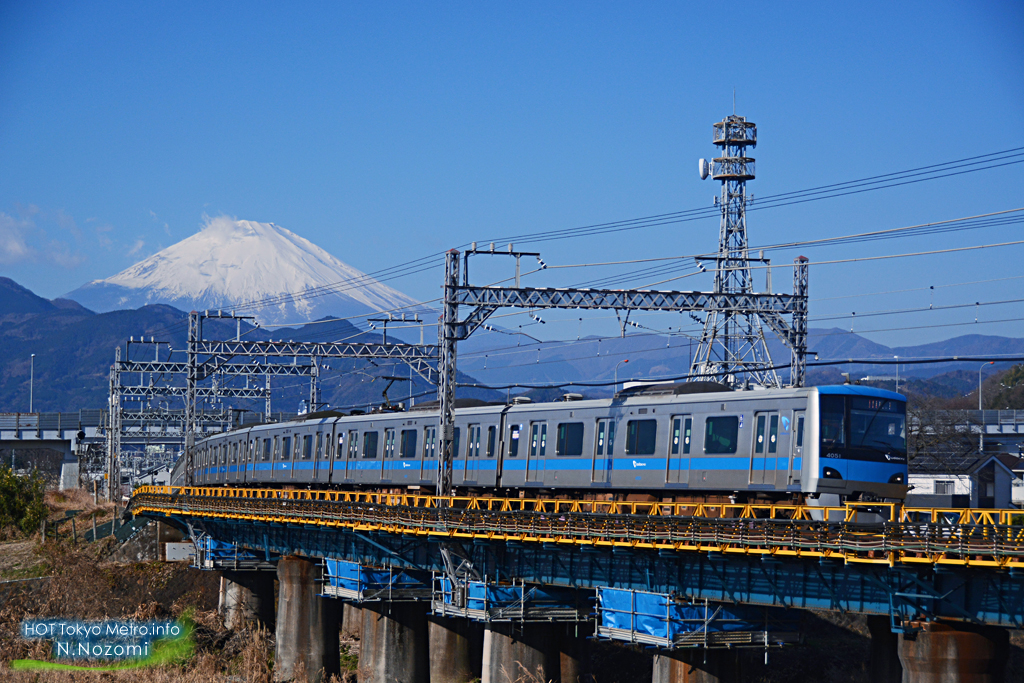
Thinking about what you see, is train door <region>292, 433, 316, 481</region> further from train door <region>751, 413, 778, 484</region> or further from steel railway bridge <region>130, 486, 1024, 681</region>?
train door <region>751, 413, 778, 484</region>

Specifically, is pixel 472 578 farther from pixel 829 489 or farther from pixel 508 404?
pixel 829 489

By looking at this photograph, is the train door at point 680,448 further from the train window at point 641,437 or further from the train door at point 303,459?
the train door at point 303,459

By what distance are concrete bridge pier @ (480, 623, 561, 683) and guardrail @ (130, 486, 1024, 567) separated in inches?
122

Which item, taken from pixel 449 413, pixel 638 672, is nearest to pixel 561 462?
pixel 449 413

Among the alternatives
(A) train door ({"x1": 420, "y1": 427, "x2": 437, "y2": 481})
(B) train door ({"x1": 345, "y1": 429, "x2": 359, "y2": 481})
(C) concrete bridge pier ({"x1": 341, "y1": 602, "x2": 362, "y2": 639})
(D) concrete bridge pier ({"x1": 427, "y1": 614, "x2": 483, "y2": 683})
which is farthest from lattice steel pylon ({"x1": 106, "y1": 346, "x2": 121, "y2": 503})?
(D) concrete bridge pier ({"x1": 427, "y1": 614, "x2": 483, "y2": 683})

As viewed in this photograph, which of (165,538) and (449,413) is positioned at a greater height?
(449,413)

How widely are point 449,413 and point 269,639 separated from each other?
73.0ft

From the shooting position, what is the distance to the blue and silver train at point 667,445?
25594mm

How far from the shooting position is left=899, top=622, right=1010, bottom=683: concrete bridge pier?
20.4 metres

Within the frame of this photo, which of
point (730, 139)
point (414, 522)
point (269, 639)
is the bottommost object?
point (269, 639)

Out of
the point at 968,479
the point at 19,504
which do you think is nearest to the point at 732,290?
the point at 968,479

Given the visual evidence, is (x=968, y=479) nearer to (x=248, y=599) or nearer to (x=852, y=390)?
(x=852, y=390)

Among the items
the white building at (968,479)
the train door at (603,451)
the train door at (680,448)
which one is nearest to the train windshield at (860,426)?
the train door at (680,448)

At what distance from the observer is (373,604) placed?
3831cm
